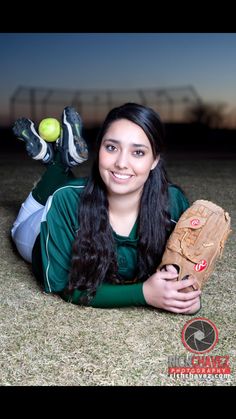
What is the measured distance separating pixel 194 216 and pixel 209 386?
1.99ft

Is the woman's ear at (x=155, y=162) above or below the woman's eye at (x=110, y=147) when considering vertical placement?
below

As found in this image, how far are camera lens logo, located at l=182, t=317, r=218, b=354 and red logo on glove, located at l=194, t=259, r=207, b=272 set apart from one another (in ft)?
0.54

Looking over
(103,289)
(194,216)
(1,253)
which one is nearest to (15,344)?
(103,289)

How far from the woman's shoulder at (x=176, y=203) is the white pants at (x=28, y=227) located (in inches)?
23.2

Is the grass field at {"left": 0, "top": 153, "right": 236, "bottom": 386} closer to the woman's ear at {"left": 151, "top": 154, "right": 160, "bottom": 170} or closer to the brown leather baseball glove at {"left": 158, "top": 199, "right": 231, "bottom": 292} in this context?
the brown leather baseball glove at {"left": 158, "top": 199, "right": 231, "bottom": 292}

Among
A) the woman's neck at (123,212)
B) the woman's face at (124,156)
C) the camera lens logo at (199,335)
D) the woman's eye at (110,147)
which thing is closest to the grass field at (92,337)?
the camera lens logo at (199,335)

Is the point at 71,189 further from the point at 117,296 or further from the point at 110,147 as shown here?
the point at 117,296

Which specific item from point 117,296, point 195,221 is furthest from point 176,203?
point 117,296

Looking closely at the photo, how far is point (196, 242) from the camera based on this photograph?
69.6 inches

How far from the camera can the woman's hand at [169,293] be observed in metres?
1.70

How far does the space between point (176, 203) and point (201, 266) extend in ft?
0.98

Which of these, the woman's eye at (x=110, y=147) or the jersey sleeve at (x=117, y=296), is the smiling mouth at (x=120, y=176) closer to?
the woman's eye at (x=110, y=147)

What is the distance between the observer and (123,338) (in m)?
1.61

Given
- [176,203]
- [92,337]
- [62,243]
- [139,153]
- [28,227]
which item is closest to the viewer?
[92,337]
